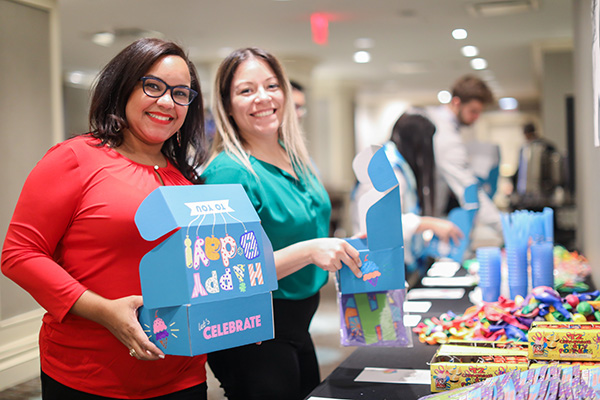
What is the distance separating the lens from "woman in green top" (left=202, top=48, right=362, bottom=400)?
1529mm

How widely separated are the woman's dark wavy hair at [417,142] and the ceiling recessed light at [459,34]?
15.3ft

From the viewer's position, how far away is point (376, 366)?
1.60 meters

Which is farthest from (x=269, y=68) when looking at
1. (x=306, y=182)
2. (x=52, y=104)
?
(x=52, y=104)

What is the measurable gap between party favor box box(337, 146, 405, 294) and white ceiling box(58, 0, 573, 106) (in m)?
3.72

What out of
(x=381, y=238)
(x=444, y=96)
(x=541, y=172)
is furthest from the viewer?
(x=444, y=96)

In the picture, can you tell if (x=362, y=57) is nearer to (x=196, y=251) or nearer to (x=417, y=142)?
(x=417, y=142)

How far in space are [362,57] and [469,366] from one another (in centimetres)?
852

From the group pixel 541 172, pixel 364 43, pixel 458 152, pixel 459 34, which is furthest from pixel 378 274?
pixel 364 43

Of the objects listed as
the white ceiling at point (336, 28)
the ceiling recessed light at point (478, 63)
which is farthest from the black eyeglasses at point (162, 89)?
the ceiling recessed light at point (478, 63)

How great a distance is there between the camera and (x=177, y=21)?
6500 millimetres

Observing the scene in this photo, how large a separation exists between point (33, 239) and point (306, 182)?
2.61 feet

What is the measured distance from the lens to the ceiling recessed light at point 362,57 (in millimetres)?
8961

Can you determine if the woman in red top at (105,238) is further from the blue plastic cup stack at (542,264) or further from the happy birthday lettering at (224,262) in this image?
the blue plastic cup stack at (542,264)

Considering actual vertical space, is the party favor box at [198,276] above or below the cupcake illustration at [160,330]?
above
